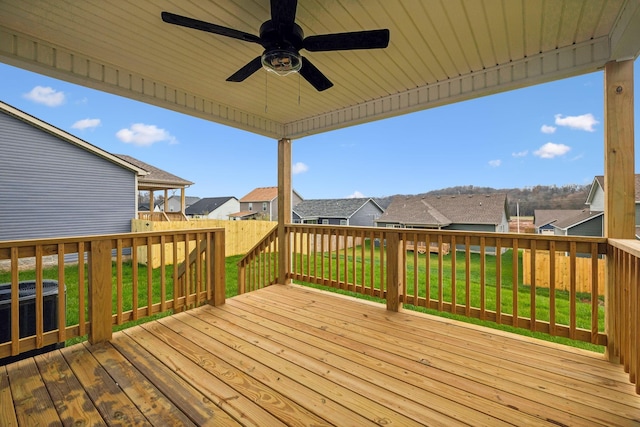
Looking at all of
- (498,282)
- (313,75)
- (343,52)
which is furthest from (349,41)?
Result: (498,282)

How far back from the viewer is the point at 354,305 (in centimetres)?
333

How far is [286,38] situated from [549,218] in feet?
9.26

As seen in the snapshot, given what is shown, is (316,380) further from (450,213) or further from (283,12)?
(450,213)

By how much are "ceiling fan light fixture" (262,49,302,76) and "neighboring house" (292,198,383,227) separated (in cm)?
278

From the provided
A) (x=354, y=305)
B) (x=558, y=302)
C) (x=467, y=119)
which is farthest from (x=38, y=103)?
(x=558, y=302)

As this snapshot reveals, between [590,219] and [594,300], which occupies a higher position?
[590,219]

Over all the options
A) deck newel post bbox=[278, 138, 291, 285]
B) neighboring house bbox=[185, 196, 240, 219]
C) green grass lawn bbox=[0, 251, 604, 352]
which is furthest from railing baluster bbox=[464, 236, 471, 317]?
neighboring house bbox=[185, 196, 240, 219]

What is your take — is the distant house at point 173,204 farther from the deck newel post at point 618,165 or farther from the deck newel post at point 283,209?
the deck newel post at point 618,165

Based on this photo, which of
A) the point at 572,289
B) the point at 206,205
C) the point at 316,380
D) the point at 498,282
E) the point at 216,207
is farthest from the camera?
the point at 216,207

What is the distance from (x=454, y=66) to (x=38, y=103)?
8.83 meters

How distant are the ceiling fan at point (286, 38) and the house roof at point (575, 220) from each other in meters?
2.31

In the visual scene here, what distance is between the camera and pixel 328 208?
5469mm

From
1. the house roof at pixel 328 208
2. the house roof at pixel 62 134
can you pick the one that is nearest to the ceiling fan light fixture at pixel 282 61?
the house roof at pixel 328 208

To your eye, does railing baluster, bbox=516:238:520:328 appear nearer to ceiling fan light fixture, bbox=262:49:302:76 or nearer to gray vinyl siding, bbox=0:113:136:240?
ceiling fan light fixture, bbox=262:49:302:76
